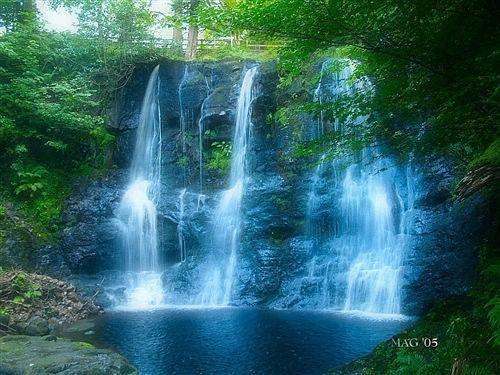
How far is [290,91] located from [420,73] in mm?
11177

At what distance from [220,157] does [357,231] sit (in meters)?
5.52

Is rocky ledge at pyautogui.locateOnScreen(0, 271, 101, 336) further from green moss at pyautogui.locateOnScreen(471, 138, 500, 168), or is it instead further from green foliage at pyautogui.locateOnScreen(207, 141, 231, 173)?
green moss at pyautogui.locateOnScreen(471, 138, 500, 168)

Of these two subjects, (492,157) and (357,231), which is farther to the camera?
(357,231)

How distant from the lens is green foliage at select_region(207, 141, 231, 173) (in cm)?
1593

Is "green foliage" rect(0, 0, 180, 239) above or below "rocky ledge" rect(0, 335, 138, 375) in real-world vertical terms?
above

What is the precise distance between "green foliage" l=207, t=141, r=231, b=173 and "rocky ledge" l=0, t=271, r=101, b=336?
6.20 metres

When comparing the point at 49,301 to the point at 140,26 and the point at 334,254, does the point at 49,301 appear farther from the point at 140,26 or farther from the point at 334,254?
the point at 140,26

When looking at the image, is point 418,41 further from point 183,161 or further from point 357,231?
point 183,161

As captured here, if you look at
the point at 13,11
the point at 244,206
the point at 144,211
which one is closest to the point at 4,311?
the point at 144,211

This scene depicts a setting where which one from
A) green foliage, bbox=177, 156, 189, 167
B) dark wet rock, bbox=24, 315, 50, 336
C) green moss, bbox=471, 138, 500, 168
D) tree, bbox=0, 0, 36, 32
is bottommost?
dark wet rock, bbox=24, 315, 50, 336

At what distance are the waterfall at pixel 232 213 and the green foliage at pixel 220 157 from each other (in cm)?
18

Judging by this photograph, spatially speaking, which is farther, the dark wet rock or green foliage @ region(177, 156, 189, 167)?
green foliage @ region(177, 156, 189, 167)

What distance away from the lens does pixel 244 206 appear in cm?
1475

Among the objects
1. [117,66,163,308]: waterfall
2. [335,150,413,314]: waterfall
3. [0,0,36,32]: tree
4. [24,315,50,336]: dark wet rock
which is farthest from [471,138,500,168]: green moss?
[0,0,36,32]: tree
